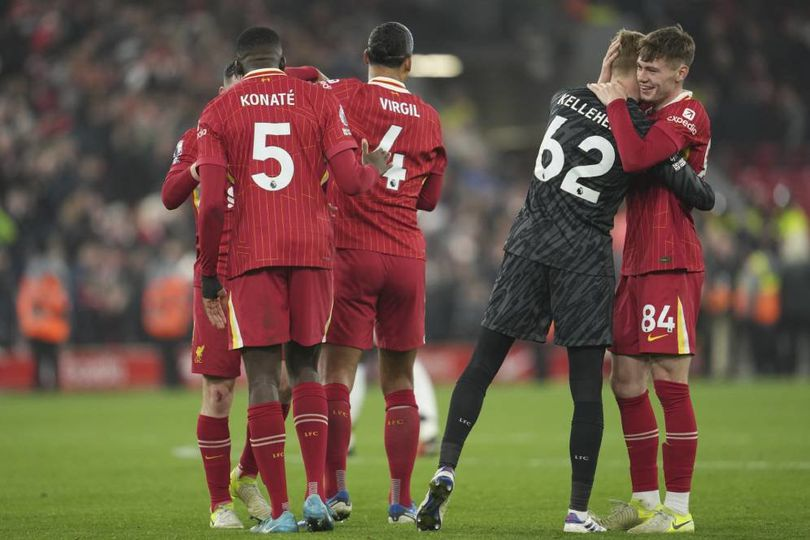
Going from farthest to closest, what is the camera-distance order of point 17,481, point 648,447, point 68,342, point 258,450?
point 68,342 < point 17,481 < point 648,447 < point 258,450

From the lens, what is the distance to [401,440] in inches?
276

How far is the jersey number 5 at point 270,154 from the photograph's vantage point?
6379 millimetres

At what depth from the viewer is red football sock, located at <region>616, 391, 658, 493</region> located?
6797 millimetres

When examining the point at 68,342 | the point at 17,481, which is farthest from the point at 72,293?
the point at 17,481

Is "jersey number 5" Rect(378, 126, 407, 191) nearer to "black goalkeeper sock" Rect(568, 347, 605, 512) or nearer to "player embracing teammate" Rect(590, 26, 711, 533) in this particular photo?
"player embracing teammate" Rect(590, 26, 711, 533)

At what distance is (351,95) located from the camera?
706 cm

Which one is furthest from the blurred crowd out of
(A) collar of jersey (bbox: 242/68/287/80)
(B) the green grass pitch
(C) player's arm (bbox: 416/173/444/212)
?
(A) collar of jersey (bbox: 242/68/287/80)

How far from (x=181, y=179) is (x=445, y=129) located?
1928 centimetres

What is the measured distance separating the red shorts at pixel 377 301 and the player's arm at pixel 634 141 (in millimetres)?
1286

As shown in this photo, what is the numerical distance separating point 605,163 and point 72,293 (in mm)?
→ 14961

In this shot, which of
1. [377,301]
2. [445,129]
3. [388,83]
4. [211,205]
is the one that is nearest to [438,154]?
[388,83]

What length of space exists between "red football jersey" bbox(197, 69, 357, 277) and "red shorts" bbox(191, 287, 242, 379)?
493 mm

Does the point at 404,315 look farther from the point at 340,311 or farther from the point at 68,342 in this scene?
the point at 68,342

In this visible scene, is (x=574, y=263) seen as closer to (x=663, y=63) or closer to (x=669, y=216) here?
(x=669, y=216)
